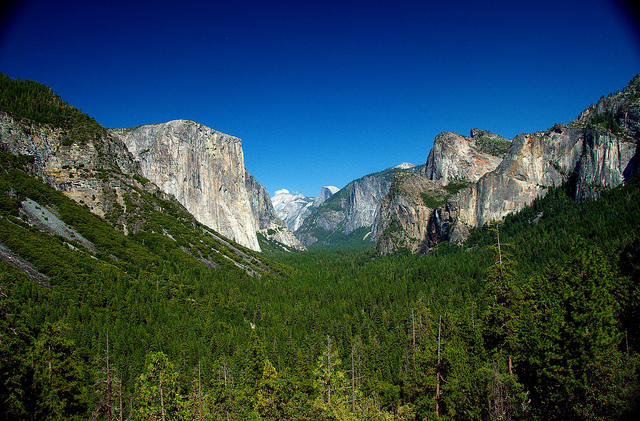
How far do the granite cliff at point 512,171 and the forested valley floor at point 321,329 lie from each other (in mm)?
12930

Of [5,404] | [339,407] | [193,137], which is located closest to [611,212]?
[339,407]

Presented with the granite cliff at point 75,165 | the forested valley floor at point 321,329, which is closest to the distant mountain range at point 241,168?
the granite cliff at point 75,165

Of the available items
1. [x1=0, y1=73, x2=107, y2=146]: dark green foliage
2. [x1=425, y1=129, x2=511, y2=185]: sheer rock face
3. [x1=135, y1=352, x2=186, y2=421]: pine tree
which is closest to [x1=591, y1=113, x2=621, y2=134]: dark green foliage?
[x1=425, y1=129, x2=511, y2=185]: sheer rock face

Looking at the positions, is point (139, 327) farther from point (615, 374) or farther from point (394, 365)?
point (615, 374)

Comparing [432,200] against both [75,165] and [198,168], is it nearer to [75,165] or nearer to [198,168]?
[198,168]

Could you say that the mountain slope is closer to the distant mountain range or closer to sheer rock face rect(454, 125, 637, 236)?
the distant mountain range

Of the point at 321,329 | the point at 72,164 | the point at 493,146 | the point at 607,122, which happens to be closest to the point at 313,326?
the point at 321,329

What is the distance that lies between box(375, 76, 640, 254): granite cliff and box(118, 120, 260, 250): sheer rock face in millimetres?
78970

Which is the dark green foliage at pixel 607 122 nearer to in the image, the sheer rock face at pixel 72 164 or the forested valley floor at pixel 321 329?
the forested valley floor at pixel 321 329

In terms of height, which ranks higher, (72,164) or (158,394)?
(72,164)

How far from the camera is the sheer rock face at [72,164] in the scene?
85938 mm

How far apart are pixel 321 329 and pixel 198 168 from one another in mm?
124781

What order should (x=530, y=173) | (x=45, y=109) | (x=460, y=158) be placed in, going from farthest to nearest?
(x=460, y=158) → (x=530, y=173) → (x=45, y=109)

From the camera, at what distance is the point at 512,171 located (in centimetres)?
13712
